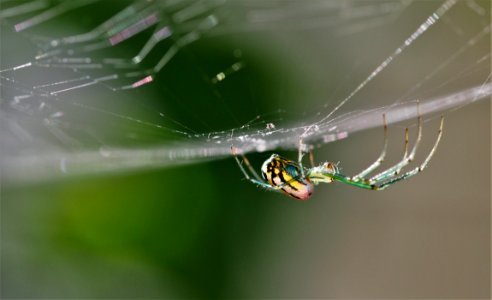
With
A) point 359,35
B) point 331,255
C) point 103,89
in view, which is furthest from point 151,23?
point 331,255

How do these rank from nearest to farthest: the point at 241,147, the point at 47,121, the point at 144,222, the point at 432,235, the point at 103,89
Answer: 1. the point at 241,147
2. the point at 47,121
3. the point at 103,89
4. the point at 144,222
5. the point at 432,235

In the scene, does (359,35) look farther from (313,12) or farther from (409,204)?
(409,204)

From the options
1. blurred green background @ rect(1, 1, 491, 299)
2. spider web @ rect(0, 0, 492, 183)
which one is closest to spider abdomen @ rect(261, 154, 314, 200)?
spider web @ rect(0, 0, 492, 183)

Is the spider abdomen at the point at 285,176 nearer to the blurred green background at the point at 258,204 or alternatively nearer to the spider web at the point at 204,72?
the spider web at the point at 204,72

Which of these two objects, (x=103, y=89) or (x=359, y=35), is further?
(x=359, y=35)

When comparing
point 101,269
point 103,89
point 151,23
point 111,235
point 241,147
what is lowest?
point 101,269

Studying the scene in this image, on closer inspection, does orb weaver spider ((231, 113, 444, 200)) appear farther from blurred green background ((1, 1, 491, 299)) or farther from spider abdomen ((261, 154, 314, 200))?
blurred green background ((1, 1, 491, 299))
